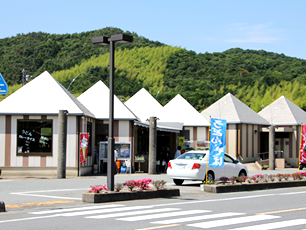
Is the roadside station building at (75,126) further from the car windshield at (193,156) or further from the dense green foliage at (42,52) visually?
the dense green foliage at (42,52)

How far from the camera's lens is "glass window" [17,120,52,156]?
77.9 feet

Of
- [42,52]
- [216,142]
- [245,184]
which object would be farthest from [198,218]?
[42,52]

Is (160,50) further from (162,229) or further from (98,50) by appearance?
(162,229)

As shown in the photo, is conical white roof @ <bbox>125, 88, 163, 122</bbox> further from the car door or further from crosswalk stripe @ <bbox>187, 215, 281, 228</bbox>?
crosswalk stripe @ <bbox>187, 215, 281, 228</bbox>

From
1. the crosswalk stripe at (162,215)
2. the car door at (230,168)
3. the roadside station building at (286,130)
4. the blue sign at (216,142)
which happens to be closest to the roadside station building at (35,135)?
the car door at (230,168)

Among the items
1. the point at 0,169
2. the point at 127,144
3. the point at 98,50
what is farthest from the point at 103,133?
the point at 98,50

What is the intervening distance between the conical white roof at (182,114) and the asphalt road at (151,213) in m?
20.7

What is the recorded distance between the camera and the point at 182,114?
1410 inches

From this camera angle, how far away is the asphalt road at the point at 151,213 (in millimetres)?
8484

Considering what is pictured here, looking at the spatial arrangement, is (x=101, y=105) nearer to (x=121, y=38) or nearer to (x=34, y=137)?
(x=34, y=137)

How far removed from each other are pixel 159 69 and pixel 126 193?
80.3m

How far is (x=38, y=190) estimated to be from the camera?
616 inches

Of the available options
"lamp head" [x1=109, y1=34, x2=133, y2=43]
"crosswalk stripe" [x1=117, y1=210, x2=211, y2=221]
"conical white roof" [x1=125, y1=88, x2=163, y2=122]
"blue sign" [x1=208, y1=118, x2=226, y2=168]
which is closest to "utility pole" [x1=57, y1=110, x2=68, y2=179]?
"blue sign" [x1=208, y1=118, x2=226, y2=168]

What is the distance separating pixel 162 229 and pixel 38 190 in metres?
9.07
